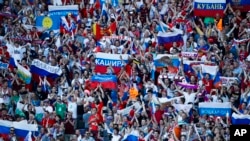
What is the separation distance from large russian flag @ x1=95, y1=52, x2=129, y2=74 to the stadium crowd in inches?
4.5

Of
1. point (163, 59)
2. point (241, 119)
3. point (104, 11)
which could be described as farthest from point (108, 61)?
point (241, 119)

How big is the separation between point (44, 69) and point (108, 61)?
1.94 metres

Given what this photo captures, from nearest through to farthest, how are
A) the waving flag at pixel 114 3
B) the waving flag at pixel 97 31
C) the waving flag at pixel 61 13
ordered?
1. the waving flag at pixel 97 31
2. the waving flag at pixel 114 3
3. the waving flag at pixel 61 13

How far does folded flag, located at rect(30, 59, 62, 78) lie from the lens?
25.4m

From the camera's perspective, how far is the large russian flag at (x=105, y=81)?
79.4 feet

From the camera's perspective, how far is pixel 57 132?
23094 millimetres

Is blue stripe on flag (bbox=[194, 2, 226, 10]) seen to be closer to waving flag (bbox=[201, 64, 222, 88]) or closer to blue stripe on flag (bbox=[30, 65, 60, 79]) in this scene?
waving flag (bbox=[201, 64, 222, 88])

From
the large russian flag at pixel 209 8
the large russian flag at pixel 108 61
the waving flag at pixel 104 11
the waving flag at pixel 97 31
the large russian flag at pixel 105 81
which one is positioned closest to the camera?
the large russian flag at pixel 105 81

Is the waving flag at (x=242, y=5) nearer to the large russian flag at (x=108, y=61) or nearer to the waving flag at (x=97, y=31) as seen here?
the large russian flag at (x=108, y=61)

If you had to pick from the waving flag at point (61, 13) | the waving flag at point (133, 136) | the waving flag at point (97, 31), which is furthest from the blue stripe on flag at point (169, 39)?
the waving flag at point (133, 136)

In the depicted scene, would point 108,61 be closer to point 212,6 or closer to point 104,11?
point 104,11

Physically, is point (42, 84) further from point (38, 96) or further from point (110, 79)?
point (110, 79)

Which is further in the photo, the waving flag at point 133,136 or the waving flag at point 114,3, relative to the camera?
the waving flag at point 114,3

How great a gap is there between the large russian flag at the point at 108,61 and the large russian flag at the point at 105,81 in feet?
1.59
